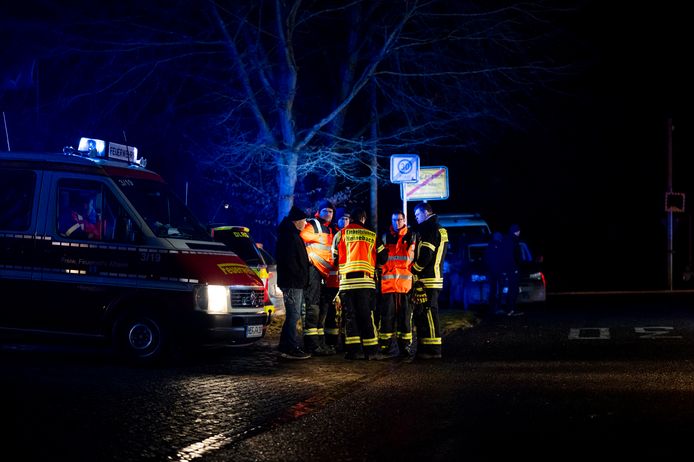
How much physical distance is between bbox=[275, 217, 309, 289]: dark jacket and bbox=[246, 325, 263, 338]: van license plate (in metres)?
0.64

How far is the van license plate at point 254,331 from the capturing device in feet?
38.1

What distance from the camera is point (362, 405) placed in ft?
27.9

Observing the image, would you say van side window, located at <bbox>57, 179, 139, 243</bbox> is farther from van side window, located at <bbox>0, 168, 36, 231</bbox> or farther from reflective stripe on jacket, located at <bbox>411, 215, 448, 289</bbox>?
reflective stripe on jacket, located at <bbox>411, 215, 448, 289</bbox>

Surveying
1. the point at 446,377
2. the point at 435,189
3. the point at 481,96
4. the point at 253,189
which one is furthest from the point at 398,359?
the point at 253,189

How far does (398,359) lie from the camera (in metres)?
12.0

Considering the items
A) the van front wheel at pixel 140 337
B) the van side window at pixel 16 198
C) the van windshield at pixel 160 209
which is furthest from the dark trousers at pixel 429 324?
the van side window at pixel 16 198

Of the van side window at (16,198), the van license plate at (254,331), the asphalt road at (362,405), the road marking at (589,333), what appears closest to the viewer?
the asphalt road at (362,405)

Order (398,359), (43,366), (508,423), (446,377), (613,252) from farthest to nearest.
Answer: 1. (613,252)
2. (398,359)
3. (43,366)
4. (446,377)
5. (508,423)

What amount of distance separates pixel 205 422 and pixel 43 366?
4.01 meters

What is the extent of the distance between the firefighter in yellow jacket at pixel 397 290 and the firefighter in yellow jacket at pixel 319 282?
0.79 m

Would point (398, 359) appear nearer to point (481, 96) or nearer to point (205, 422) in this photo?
point (205, 422)

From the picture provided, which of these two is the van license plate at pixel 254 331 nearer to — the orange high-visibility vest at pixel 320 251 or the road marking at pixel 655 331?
the orange high-visibility vest at pixel 320 251

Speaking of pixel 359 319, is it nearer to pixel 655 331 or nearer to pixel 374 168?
pixel 655 331

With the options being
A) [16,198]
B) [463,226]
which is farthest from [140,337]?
[463,226]
